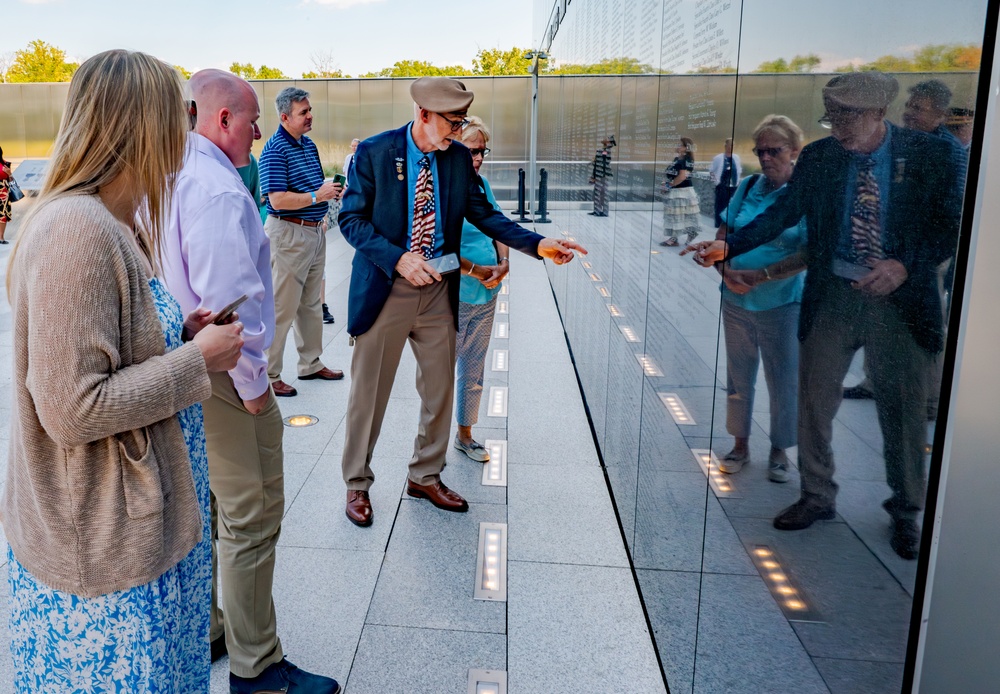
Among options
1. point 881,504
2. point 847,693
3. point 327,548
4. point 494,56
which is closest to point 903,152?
point 881,504

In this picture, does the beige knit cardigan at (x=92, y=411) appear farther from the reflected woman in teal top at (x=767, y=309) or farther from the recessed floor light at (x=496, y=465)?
the recessed floor light at (x=496, y=465)

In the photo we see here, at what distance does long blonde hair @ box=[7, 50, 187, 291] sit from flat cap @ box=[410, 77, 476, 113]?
1.81 metres

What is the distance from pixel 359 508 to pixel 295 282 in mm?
2380

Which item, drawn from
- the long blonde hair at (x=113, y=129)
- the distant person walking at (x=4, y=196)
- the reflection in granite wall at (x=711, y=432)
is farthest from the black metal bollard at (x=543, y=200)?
the long blonde hair at (x=113, y=129)

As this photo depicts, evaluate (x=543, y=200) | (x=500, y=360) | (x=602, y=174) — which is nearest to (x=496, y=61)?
(x=543, y=200)

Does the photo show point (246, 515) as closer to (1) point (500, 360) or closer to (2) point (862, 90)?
(2) point (862, 90)

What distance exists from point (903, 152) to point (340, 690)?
2.22m

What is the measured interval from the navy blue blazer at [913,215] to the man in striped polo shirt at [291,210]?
4.36 m

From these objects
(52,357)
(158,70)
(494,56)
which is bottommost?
(52,357)

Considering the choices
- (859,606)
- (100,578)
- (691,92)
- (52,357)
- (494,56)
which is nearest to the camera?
(859,606)

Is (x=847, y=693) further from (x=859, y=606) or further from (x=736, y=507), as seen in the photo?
(x=736, y=507)

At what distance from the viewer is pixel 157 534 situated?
1.52 meters

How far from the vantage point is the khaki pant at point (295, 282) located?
5359mm

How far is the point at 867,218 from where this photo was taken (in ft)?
3.81
